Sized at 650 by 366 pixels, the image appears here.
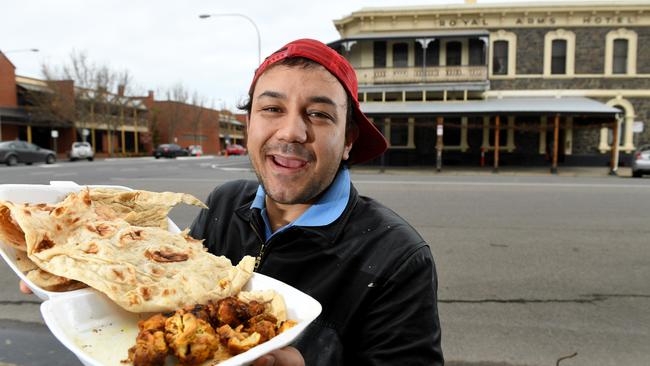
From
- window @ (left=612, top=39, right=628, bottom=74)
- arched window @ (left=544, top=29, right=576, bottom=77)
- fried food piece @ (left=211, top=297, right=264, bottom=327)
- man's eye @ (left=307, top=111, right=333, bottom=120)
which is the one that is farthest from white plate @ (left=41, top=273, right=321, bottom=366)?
window @ (left=612, top=39, right=628, bottom=74)

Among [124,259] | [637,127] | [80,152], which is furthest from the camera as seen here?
[80,152]

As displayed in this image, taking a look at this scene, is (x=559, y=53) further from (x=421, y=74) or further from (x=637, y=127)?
(x=421, y=74)

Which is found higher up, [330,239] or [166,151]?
[330,239]

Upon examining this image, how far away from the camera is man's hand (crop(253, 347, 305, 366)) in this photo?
3.20 ft

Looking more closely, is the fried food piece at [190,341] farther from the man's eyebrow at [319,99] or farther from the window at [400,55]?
the window at [400,55]

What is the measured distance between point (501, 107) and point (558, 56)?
6.86 metres

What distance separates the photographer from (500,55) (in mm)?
28266

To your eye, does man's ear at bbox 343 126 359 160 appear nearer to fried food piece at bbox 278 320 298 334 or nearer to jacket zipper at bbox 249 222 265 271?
jacket zipper at bbox 249 222 265 271

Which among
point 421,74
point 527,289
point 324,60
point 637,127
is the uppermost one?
point 421,74

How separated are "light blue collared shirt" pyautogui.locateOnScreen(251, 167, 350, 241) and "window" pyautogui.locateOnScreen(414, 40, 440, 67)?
2855 cm

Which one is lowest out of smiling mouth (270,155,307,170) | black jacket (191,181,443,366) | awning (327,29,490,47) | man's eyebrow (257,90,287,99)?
black jacket (191,181,443,366)

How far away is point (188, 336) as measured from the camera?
965 mm

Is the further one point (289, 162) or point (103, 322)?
point (289, 162)

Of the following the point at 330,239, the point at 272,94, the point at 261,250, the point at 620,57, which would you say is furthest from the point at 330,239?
the point at 620,57
